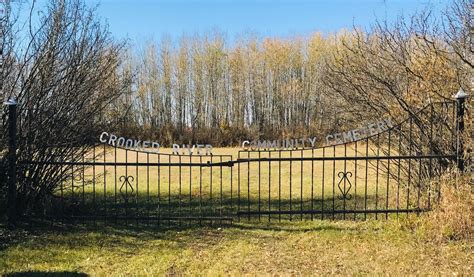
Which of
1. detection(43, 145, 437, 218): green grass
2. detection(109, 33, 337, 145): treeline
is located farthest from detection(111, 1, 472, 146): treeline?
detection(43, 145, 437, 218): green grass

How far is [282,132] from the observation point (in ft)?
72.0

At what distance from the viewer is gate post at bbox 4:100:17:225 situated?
529cm

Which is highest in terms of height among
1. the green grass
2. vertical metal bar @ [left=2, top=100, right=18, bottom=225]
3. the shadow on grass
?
vertical metal bar @ [left=2, top=100, right=18, bottom=225]

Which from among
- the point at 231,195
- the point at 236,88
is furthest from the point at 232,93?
the point at 231,195

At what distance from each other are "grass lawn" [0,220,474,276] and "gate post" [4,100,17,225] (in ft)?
0.86

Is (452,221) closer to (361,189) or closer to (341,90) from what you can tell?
(341,90)

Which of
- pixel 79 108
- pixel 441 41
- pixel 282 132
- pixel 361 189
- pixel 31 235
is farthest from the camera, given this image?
pixel 282 132

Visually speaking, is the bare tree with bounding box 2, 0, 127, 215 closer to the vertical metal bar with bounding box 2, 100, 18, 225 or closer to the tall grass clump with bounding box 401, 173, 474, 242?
the vertical metal bar with bounding box 2, 100, 18, 225

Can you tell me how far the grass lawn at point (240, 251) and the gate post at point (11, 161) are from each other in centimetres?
26

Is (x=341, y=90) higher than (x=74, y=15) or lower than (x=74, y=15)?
lower

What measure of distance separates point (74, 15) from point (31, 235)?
330cm

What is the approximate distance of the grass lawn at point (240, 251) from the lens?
4.20m

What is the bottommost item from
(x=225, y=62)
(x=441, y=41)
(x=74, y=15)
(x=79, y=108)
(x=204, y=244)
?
(x=204, y=244)

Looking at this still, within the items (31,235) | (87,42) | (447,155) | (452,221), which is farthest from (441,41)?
(31,235)
